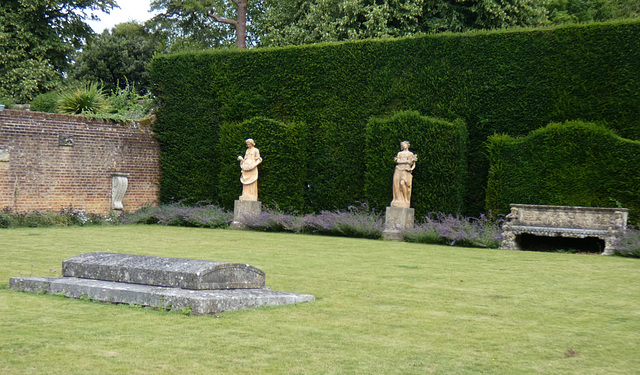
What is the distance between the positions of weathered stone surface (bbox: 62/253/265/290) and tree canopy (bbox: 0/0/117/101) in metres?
19.9

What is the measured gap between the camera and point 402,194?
44.7 feet

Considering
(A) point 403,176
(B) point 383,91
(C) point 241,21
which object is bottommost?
(A) point 403,176

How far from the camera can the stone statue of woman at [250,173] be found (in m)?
15.7

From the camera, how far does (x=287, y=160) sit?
15.9 meters

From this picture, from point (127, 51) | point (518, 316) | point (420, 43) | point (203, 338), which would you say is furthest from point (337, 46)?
point (127, 51)

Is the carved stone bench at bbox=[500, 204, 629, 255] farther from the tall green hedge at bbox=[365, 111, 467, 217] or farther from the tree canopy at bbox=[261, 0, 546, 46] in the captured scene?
the tree canopy at bbox=[261, 0, 546, 46]

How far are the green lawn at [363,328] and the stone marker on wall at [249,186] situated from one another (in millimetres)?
7213

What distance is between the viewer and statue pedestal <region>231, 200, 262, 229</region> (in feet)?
50.5

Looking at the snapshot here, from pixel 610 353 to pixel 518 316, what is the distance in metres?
1.17

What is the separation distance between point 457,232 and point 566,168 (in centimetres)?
244

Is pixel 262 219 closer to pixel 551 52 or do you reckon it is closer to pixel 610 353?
pixel 551 52

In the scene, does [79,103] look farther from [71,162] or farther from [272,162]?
[272,162]

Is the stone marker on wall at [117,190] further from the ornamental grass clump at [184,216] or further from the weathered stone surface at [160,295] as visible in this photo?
the weathered stone surface at [160,295]

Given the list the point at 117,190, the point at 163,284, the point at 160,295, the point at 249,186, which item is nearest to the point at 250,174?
the point at 249,186
